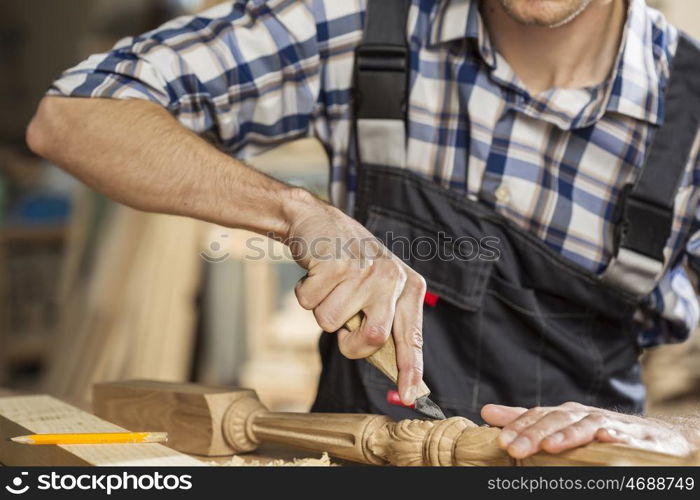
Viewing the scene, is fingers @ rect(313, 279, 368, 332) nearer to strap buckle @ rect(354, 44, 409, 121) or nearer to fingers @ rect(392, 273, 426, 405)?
fingers @ rect(392, 273, 426, 405)

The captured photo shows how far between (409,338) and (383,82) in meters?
0.64

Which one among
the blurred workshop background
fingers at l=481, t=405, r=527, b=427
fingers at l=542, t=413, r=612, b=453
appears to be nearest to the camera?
fingers at l=542, t=413, r=612, b=453

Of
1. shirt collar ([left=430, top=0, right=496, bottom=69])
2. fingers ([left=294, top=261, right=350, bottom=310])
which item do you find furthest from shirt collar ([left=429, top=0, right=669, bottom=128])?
fingers ([left=294, top=261, right=350, bottom=310])

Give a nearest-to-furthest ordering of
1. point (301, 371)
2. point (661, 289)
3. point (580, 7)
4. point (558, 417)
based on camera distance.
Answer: point (558, 417)
point (580, 7)
point (661, 289)
point (301, 371)

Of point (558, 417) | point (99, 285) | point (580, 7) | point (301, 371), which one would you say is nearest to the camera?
point (558, 417)

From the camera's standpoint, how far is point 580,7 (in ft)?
4.83

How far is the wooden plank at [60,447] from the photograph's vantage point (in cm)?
103

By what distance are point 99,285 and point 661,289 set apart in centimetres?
260

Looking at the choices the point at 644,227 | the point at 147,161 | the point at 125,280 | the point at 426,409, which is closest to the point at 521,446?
the point at 426,409

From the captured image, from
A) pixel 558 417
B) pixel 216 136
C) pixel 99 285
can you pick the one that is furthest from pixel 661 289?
pixel 99 285

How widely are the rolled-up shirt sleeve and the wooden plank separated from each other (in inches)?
22.2

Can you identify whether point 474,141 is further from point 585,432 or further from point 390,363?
point 585,432

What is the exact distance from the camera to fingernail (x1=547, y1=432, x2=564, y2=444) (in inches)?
38.8
